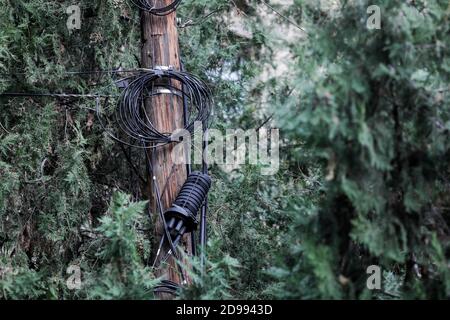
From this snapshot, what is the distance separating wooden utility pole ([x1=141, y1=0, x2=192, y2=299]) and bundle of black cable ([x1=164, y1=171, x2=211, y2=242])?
0.16 m

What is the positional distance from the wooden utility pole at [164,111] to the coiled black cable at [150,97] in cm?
6

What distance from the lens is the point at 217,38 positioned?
713cm

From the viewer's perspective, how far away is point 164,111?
500 centimetres

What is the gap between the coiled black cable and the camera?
4.91m

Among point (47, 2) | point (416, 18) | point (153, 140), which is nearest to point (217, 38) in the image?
point (47, 2)

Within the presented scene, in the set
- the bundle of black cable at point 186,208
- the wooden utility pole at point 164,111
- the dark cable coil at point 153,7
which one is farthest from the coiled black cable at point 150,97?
the dark cable coil at point 153,7

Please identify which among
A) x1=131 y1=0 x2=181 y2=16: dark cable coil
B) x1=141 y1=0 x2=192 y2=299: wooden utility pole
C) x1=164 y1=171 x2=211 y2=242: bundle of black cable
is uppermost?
x1=131 y1=0 x2=181 y2=16: dark cable coil

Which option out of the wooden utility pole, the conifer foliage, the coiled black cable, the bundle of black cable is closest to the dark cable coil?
the wooden utility pole

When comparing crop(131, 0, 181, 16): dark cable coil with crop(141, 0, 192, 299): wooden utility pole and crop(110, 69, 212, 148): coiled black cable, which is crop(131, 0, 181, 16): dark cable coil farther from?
crop(110, 69, 212, 148): coiled black cable

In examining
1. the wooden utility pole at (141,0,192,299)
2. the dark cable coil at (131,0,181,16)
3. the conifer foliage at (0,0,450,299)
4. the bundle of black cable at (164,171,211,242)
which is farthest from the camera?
the dark cable coil at (131,0,181,16)

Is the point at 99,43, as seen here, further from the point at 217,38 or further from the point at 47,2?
the point at 217,38

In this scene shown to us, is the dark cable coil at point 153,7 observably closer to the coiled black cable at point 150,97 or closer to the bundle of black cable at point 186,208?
the coiled black cable at point 150,97

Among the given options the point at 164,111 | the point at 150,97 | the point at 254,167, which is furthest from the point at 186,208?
the point at 254,167

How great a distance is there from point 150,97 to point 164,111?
163 mm
